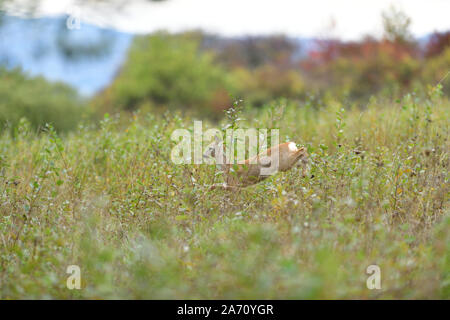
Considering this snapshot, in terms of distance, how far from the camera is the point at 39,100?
13.0 meters

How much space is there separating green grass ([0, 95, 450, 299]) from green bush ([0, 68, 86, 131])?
6.84 metres

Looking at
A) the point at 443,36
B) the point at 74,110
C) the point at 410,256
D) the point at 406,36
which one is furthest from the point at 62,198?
the point at 406,36

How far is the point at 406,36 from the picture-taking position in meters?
17.7

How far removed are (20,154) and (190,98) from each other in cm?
1676

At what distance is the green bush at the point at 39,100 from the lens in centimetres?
1130

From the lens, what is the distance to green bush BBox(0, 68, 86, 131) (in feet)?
37.1

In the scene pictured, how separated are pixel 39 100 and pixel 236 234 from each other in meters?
11.5

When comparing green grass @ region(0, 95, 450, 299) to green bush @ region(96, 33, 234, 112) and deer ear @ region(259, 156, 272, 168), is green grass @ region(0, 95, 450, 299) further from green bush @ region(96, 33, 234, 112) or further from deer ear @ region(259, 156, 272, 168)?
green bush @ region(96, 33, 234, 112)

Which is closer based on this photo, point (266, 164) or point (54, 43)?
point (266, 164)

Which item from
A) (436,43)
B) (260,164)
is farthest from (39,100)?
(436,43)

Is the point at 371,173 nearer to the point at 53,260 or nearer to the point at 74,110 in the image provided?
the point at 53,260

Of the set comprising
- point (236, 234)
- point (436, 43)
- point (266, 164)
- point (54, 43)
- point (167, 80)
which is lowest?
point (236, 234)

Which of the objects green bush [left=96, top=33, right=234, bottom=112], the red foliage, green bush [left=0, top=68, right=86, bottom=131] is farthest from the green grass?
green bush [left=96, top=33, right=234, bottom=112]

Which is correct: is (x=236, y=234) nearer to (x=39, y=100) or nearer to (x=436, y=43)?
(x=39, y=100)
